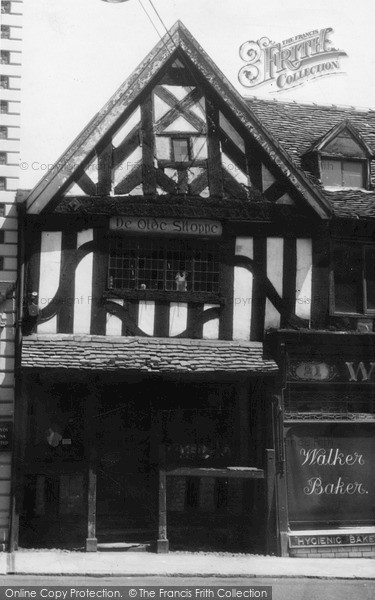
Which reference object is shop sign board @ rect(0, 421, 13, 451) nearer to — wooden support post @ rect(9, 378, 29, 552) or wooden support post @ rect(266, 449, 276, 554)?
wooden support post @ rect(9, 378, 29, 552)

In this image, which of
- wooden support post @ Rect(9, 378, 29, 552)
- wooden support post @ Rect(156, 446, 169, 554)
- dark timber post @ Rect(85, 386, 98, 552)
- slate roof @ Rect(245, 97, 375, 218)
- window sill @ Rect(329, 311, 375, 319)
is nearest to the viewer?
wooden support post @ Rect(9, 378, 29, 552)

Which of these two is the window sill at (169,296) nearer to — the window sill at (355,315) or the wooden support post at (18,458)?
the window sill at (355,315)

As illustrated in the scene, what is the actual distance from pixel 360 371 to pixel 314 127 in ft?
17.6

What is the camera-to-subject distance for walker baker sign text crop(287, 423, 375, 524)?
12883mm

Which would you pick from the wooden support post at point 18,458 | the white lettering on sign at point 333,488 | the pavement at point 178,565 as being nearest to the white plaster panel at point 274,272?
the white lettering on sign at point 333,488

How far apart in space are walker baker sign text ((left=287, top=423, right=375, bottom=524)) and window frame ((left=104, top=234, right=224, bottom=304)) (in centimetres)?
266

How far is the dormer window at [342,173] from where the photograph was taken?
14469 mm

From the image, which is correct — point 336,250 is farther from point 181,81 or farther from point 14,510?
point 14,510

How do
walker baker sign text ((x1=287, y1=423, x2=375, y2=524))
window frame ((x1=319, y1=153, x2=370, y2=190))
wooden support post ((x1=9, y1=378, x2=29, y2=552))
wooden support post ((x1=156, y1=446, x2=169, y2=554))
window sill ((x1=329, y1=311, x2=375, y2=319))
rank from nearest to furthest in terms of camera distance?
wooden support post ((x1=9, y1=378, x2=29, y2=552)) < wooden support post ((x1=156, y1=446, x2=169, y2=554)) < walker baker sign text ((x1=287, y1=423, x2=375, y2=524)) < window sill ((x1=329, y1=311, x2=375, y2=319)) < window frame ((x1=319, y1=153, x2=370, y2=190))

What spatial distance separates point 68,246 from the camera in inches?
503

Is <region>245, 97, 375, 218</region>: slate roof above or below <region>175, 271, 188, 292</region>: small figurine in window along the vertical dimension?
above

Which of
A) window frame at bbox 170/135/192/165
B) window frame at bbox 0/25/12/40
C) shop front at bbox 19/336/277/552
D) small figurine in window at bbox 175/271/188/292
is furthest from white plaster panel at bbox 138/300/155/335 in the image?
window frame at bbox 0/25/12/40

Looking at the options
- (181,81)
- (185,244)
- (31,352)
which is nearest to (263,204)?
(185,244)

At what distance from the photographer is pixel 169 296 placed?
13.0m
